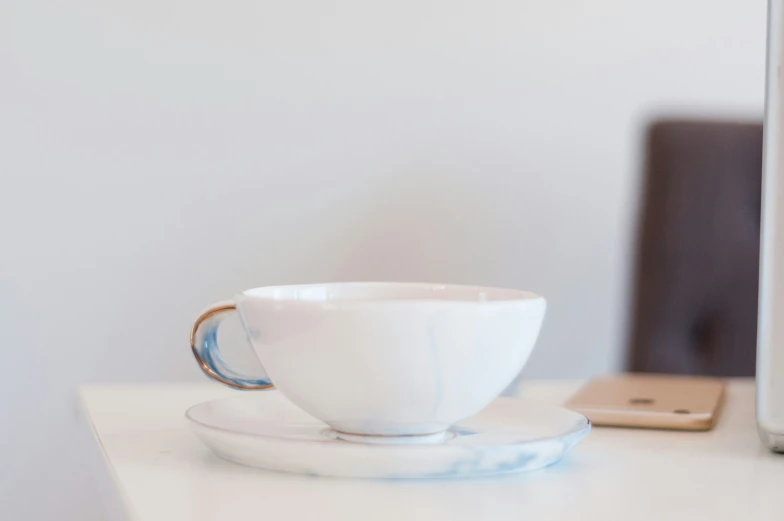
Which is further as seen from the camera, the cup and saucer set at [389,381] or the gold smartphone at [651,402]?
the gold smartphone at [651,402]

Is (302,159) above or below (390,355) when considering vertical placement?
above

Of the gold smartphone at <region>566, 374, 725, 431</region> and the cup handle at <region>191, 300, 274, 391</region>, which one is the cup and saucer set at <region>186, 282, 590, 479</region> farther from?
the gold smartphone at <region>566, 374, 725, 431</region>

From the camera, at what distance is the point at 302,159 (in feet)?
3.61

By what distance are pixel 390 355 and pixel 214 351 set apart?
119 mm

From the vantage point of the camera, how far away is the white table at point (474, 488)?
348 mm

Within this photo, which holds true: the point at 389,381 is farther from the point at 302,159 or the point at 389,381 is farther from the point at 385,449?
the point at 302,159

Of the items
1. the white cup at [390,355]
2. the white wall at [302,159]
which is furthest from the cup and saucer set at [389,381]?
the white wall at [302,159]

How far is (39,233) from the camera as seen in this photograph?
39.4 inches

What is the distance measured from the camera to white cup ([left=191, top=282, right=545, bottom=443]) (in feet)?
1.22

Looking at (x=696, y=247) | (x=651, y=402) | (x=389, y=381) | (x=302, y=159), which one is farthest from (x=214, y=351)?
(x=696, y=247)

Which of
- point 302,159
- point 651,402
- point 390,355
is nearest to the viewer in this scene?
point 390,355

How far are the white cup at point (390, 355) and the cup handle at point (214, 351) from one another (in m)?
0.04

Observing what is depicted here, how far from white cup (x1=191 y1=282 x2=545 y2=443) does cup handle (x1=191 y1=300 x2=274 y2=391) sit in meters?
0.04

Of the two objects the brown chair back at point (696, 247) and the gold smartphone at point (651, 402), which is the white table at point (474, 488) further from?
the brown chair back at point (696, 247)
